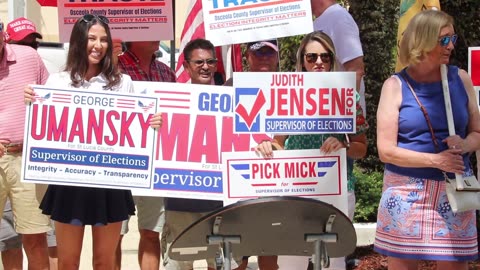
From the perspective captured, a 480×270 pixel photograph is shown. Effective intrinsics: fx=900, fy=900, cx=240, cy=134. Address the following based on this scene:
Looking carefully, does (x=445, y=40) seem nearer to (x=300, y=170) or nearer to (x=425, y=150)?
(x=425, y=150)

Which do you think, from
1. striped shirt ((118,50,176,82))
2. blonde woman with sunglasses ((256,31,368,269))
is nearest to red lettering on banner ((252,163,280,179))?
blonde woman with sunglasses ((256,31,368,269))

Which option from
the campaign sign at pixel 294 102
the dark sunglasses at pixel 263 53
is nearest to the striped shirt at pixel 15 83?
the dark sunglasses at pixel 263 53

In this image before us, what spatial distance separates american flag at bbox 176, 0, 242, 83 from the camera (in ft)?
23.4

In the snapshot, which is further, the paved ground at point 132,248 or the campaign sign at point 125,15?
the paved ground at point 132,248

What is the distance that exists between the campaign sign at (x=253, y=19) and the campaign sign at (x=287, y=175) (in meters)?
1.31

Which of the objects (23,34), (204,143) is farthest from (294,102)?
(23,34)

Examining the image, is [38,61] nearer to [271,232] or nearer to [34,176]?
[34,176]

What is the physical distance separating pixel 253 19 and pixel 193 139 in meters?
1.12

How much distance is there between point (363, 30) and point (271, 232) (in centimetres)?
776

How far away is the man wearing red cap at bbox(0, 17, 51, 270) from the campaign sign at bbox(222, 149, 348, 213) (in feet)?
6.27

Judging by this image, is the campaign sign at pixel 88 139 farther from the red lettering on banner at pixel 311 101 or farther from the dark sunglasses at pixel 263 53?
the dark sunglasses at pixel 263 53

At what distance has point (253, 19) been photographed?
20.0 ft

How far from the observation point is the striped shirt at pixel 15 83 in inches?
242

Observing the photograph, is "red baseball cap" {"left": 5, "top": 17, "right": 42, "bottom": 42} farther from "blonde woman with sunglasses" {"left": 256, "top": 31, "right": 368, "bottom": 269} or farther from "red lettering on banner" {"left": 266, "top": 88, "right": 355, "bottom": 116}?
"red lettering on banner" {"left": 266, "top": 88, "right": 355, "bottom": 116}
